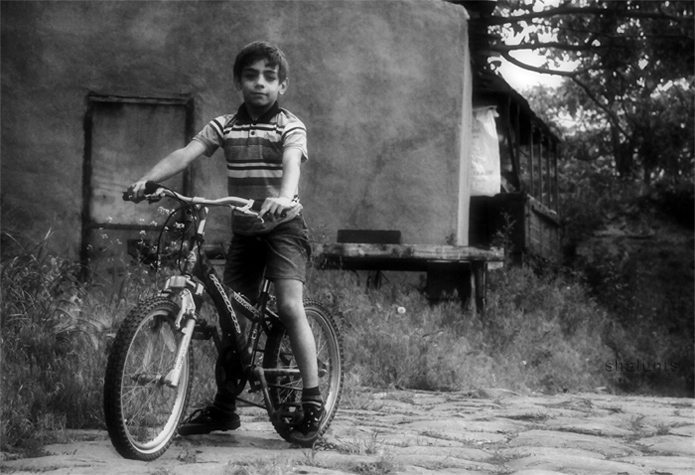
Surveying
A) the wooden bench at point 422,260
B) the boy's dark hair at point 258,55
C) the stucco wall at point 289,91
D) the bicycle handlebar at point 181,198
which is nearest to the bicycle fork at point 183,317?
the bicycle handlebar at point 181,198

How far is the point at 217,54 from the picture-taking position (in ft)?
34.6

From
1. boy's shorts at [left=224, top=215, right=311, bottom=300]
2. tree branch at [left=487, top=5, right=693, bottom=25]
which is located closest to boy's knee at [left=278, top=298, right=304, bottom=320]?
boy's shorts at [left=224, top=215, right=311, bottom=300]

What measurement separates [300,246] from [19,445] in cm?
150

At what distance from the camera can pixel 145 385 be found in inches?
160

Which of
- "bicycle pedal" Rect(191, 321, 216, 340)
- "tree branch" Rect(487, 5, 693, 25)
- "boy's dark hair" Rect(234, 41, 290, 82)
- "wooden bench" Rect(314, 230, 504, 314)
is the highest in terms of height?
"tree branch" Rect(487, 5, 693, 25)

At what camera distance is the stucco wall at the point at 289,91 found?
410 inches

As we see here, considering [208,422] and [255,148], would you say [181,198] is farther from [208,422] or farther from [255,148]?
[208,422]

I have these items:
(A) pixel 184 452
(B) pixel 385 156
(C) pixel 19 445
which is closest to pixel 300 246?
(A) pixel 184 452

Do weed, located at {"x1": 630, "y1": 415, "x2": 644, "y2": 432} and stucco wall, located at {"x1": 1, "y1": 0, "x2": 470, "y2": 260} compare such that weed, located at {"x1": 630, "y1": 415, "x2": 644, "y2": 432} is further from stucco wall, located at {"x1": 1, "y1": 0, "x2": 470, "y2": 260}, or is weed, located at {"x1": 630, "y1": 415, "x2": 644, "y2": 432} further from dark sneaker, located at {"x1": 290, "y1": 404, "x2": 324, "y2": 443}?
stucco wall, located at {"x1": 1, "y1": 0, "x2": 470, "y2": 260}

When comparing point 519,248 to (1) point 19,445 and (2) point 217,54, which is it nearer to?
(2) point 217,54

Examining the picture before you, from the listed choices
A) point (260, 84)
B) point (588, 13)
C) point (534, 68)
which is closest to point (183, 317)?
point (260, 84)

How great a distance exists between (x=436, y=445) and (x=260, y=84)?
1.90 metres

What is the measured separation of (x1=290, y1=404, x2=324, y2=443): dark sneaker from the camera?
179 inches

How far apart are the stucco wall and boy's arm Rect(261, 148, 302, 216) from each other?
19.7 feet
